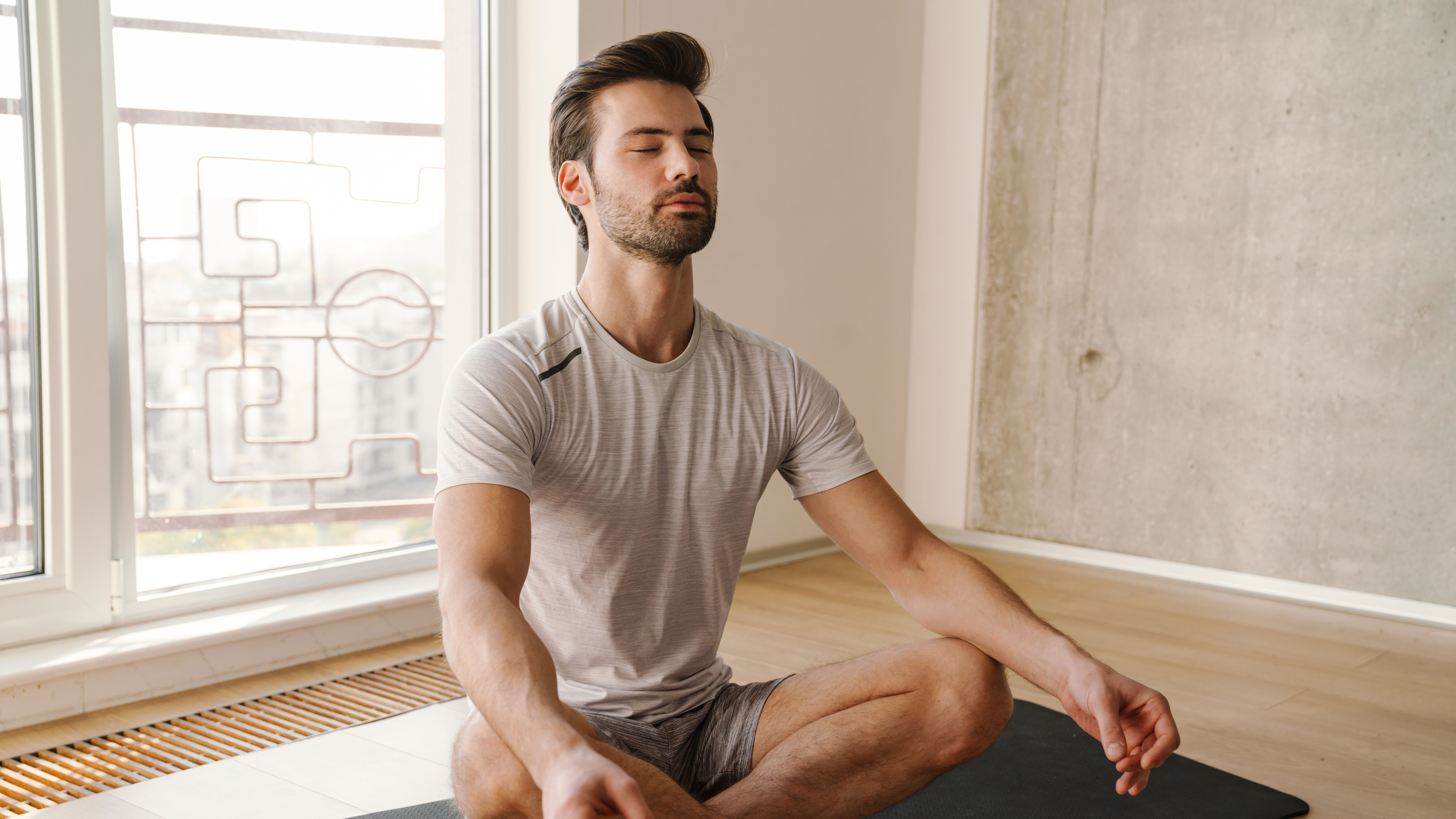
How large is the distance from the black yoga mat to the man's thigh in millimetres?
272

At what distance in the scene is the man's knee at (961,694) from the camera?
1.50 meters

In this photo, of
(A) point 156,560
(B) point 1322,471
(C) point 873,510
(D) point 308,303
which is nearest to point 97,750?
(A) point 156,560

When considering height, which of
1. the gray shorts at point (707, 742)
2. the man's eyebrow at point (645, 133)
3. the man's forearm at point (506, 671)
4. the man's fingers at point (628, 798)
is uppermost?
the man's eyebrow at point (645, 133)

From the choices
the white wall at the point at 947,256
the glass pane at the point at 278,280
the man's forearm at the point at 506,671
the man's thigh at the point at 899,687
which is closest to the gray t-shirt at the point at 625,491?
the man's thigh at the point at 899,687

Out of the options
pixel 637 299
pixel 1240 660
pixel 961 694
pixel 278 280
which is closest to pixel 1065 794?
pixel 961 694

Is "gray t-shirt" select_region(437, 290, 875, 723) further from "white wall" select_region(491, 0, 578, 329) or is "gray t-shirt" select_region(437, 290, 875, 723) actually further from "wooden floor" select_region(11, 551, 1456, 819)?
"white wall" select_region(491, 0, 578, 329)

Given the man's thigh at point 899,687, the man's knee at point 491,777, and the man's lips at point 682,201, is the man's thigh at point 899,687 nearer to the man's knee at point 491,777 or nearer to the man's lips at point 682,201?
the man's knee at point 491,777

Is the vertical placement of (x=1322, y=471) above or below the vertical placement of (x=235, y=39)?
below

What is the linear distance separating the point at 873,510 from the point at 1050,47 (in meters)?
2.65

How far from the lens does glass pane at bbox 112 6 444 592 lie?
2.50 metres

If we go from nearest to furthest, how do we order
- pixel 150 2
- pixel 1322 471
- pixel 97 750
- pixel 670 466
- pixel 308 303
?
pixel 670 466 < pixel 97 750 < pixel 150 2 < pixel 308 303 < pixel 1322 471

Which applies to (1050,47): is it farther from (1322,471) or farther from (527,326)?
(527,326)

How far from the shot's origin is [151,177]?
2475mm

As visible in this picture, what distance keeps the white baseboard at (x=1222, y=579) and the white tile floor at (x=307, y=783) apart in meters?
2.01
